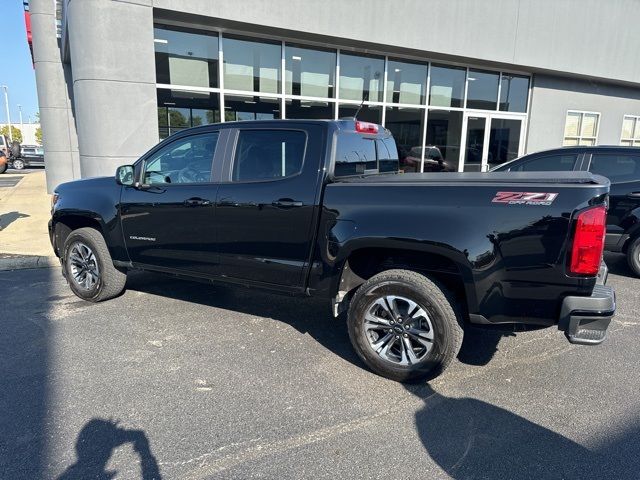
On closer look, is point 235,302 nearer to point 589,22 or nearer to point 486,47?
point 486,47

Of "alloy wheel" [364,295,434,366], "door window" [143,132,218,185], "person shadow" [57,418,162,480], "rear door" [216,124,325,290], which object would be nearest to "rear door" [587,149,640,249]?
"alloy wheel" [364,295,434,366]

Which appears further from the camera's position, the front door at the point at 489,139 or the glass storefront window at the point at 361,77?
the front door at the point at 489,139

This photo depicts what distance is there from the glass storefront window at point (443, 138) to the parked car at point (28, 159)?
93.0ft

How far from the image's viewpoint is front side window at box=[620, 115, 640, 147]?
16352 millimetres

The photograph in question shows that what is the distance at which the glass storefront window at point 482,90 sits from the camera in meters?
13.5

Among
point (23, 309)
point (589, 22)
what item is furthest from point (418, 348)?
point (589, 22)

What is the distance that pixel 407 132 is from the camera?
1280 cm

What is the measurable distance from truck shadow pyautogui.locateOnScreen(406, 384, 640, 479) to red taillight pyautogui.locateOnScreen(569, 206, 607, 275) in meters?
1.07

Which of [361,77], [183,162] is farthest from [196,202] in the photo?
[361,77]

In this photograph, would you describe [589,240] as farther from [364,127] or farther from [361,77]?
[361,77]

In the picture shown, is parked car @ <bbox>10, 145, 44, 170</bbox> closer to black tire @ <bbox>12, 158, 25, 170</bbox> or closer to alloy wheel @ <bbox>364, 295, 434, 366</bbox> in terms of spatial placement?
black tire @ <bbox>12, 158, 25, 170</bbox>

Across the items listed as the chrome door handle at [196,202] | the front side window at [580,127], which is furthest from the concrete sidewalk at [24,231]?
the front side window at [580,127]

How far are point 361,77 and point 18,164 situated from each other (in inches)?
1089

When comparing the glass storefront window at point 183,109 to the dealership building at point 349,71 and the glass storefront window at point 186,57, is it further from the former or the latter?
the glass storefront window at point 186,57
